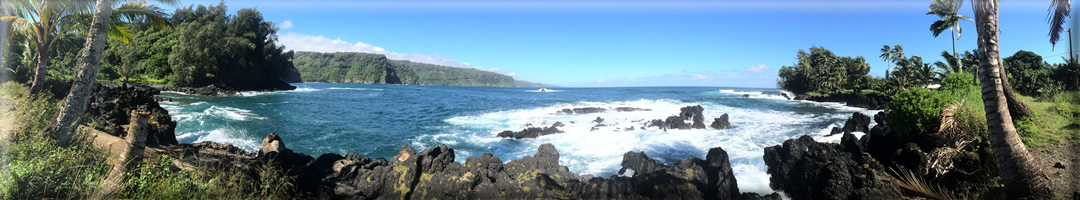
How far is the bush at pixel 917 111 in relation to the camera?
362 inches

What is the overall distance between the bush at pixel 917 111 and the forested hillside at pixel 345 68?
16054 centimetres

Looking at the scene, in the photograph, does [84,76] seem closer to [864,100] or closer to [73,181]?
[73,181]

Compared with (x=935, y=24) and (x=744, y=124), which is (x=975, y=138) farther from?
(x=935, y=24)

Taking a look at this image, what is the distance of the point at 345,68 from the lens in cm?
15912

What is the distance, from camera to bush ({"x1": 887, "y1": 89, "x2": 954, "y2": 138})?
9.19 meters

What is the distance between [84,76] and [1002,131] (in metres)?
13.5

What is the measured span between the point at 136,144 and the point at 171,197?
970mm

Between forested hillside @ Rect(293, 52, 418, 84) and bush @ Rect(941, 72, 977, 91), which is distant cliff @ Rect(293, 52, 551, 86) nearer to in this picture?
forested hillside @ Rect(293, 52, 418, 84)

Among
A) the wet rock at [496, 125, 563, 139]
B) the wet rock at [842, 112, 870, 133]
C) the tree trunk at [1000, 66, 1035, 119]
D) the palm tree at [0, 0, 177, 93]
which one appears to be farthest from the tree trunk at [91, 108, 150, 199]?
the wet rock at [842, 112, 870, 133]

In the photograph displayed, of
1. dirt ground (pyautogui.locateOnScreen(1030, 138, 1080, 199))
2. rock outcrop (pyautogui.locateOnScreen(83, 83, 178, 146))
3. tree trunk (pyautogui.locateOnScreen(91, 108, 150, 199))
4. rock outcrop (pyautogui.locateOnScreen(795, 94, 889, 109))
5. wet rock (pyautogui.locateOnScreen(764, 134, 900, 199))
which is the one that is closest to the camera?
tree trunk (pyautogui.locateOnScreen(91, 108, 150, 199))

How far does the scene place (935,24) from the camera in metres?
22.3

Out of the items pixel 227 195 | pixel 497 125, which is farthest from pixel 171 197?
pixel 497 125

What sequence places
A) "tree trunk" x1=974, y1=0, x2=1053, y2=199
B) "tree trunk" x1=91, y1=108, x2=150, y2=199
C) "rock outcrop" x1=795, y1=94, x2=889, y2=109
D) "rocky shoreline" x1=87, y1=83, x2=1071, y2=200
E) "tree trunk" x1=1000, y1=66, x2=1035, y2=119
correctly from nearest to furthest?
1. "tree trunk" x1=91, y1=108, x2=150, y2=199
2. "tree trunk" x1=974, y1=0, x2=1053, y2=199
3. "rocky shoreline" x1=87, y1=83, x2=1071, y2=200
4. "tree trunk" x1=1000, y1=66, x2=1035, y2=119
5. "rock outcrop" x1=795, y1=94, x2=889, y2=109

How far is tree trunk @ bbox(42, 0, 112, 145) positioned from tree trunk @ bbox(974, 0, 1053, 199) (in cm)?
1292
